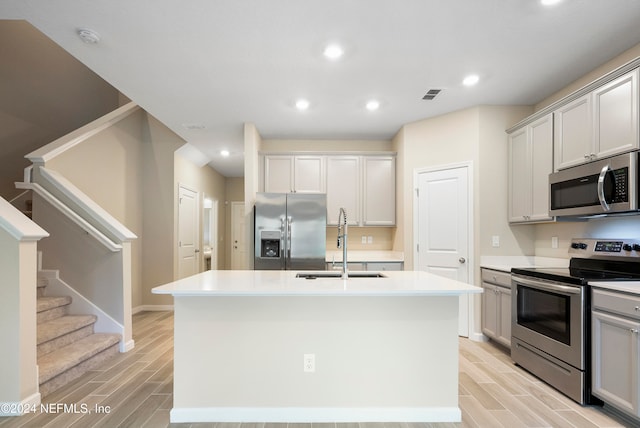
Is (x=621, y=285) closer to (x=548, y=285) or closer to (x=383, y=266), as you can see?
(x=548, y=285)

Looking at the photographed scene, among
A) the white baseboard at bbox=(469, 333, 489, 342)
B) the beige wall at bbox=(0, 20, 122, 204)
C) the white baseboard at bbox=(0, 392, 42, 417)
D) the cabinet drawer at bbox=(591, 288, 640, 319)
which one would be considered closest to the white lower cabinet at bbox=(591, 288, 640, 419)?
the cabinet drawer at bbox=(591, 288, 640, 319)

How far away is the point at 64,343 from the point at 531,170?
4718 mm

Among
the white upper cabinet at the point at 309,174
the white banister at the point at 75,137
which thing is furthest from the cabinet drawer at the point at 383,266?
the white banister at the point at 75,137

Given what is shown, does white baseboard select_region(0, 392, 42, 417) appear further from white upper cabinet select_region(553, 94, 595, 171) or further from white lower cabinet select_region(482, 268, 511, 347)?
white upper cabinet select_region(553, 94, 595, 171)

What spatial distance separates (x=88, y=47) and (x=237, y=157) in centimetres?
365

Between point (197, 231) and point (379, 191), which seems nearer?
point (379, 191)

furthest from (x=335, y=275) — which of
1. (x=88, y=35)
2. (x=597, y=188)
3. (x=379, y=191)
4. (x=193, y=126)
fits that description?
(x=193, y=126)

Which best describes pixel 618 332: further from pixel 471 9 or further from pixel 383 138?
pixel 383 138

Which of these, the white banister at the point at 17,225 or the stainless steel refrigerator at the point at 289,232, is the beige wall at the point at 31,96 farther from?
the stainless steel refrigerator at the point at 289,232

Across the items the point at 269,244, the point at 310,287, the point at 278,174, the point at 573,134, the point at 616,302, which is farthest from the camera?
the point at 278,174

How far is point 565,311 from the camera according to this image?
2459mm

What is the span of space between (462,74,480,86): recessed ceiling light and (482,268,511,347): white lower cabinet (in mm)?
1855

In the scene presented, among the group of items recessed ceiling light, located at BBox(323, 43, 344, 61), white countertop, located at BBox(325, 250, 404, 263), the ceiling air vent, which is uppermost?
recessed ceiling light, located at BBox(323, 43, 344, 61)

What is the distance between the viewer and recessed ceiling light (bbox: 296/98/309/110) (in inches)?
140
